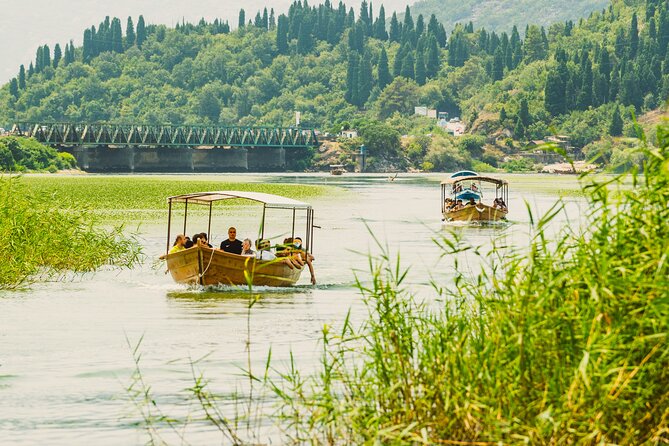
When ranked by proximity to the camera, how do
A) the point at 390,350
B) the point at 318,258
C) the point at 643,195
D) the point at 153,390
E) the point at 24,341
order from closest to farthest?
the point at 643,195
the point at 390,350
the point at 153,390
the point at 24,341
the point at 318,258

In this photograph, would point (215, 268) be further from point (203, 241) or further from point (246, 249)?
point (246, 249)

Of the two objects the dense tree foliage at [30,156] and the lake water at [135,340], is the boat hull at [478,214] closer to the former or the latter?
the lake water at [135,340]

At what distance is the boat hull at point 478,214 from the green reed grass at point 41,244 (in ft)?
90.9

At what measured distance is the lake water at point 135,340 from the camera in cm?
1568

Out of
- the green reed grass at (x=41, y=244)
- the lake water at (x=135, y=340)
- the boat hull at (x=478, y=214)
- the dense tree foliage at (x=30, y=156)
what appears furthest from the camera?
the dense tree foliage at (x=30, y=156)

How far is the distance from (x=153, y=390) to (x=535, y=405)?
746cm

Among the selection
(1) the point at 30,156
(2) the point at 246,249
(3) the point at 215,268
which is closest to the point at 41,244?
(3) the point at 215,268

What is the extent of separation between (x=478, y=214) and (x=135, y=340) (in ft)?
136

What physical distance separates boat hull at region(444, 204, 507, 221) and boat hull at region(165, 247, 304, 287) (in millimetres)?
31454

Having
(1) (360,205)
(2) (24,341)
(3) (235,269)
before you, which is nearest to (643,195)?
(2) (24,341)

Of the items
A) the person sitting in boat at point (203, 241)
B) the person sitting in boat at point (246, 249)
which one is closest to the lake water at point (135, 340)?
the person sitting in boat at point (246, 249)

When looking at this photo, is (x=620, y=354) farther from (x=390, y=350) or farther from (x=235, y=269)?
(x=235, y=269)

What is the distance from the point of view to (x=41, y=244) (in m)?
30.4

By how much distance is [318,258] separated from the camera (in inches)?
1660
